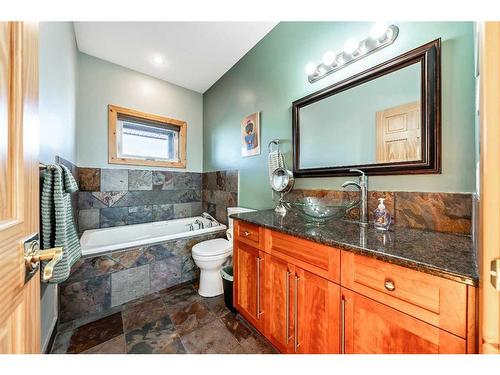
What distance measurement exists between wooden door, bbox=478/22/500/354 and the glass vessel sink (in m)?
0.76

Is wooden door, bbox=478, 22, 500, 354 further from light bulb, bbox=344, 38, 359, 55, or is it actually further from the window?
the window

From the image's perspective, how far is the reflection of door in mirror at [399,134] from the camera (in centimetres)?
105

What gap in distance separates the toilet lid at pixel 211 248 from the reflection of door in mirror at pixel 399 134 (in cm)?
150

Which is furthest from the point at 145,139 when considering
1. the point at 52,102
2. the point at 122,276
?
the point at 122,276

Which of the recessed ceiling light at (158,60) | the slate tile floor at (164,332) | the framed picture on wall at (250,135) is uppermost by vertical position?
the recessed ceiling light at (158,60)

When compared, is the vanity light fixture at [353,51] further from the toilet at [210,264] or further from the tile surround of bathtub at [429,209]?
the toilet at [210,264]

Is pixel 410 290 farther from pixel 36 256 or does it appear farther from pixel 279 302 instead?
pixel 36 256

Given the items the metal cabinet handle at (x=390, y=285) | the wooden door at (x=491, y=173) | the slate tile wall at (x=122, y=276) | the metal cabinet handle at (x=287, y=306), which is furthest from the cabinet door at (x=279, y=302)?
the slate tile wall at (x=122, y=276)

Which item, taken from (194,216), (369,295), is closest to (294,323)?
(369,295)

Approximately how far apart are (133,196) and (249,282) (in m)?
2.07
